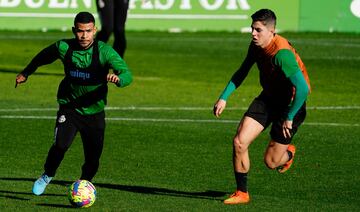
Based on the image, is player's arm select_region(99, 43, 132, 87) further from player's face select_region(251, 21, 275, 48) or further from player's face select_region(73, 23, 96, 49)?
player's face select_region(251, 21, 275, 48)

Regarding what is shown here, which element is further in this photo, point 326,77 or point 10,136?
point 326,77

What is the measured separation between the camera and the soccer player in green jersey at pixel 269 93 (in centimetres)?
1158

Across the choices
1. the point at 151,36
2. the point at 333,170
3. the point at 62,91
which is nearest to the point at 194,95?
the point at 333,170

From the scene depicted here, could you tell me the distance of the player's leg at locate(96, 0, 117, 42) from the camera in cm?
2300

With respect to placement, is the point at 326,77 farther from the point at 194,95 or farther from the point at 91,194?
the point at 91,194

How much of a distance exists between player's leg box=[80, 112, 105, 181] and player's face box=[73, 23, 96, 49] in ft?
2.49

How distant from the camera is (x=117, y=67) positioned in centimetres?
1160

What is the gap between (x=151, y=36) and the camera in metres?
33.7

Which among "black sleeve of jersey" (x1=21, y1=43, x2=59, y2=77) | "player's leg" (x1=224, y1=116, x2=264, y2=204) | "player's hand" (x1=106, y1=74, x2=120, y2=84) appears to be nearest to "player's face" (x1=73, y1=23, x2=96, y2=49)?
"black sleeve of jersey" (x1=21, y1=43, x2=59, y2=77)

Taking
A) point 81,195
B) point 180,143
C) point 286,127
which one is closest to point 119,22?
point 180,143

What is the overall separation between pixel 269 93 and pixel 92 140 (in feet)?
5.84

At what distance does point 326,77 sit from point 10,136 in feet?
33.8

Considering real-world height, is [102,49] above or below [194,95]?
above

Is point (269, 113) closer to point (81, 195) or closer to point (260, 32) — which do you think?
point (260, 32)
